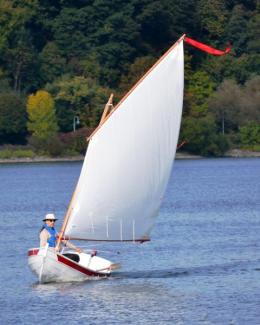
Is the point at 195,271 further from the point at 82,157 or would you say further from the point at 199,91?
the point at 199,91

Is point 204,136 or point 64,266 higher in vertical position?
point 64,266

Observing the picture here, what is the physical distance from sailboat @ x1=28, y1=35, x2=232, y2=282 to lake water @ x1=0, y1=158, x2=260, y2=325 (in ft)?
2.66

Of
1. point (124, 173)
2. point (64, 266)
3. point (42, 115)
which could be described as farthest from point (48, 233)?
point (42, 115)

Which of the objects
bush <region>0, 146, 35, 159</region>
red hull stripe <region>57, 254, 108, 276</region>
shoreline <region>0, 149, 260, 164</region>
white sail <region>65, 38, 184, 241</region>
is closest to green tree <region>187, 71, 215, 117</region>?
shoreline <region>0, 149, 260, 164</region>

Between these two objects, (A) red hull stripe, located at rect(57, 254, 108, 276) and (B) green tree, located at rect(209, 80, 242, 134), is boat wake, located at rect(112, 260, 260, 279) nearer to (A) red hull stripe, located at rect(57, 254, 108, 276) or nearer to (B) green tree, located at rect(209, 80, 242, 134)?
(A) red hull stripe, located at rect(57, 254, 108, 276)

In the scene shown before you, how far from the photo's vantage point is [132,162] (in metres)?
41.0

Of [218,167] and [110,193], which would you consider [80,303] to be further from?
[218,167]

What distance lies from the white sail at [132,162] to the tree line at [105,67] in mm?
91155

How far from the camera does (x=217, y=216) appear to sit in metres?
65.6

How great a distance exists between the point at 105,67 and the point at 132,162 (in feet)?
345

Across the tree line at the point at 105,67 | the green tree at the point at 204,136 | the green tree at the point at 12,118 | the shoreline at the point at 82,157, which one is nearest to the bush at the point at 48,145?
the tree line at the point at 105,67

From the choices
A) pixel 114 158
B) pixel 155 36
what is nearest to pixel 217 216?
pixel 114 158

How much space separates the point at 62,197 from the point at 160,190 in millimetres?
43126

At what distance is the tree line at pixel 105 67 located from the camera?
135 meters
